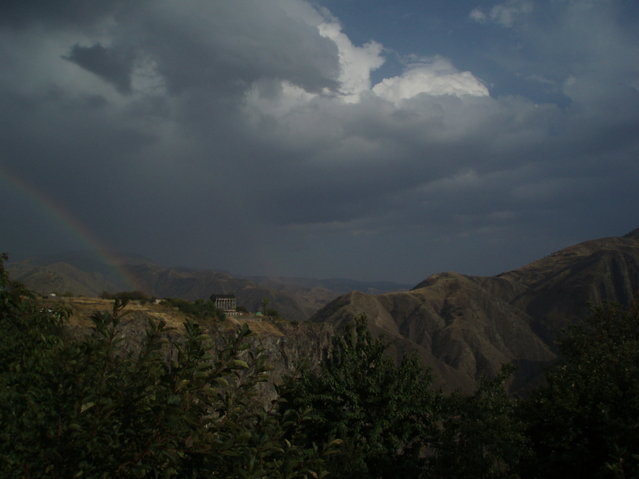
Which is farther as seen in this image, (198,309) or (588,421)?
(198,309)

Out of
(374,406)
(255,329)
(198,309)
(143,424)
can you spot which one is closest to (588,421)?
(374,406)

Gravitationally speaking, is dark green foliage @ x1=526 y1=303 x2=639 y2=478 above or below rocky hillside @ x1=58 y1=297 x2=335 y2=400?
above

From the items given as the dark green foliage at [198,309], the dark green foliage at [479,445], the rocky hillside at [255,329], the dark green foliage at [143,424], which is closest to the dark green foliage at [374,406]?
the dark green foliage at [479,445]

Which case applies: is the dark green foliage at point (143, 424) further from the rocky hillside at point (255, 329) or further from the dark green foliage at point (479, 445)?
the rocky hillside at point (255, 329)

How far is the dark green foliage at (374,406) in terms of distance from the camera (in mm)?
13734

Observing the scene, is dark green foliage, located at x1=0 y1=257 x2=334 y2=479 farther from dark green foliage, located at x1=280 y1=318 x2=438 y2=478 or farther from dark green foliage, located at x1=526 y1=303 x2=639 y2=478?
dark green foliage, located at x1=526 y1=303 x2=639 y2=478

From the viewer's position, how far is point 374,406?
14.7 meters

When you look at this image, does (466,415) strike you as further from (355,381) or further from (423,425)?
(355,381)

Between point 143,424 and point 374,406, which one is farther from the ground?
point 143,424

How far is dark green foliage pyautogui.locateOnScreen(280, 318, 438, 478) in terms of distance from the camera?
13734 mm

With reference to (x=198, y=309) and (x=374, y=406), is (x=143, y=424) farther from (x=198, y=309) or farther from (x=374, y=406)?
(x=198, y=309)

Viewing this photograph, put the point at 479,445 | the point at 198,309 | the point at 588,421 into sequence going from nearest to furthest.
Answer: the point at 479,445, the point at 588,421, the point at 198,309

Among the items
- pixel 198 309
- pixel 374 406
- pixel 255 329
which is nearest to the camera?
pixel 374 406

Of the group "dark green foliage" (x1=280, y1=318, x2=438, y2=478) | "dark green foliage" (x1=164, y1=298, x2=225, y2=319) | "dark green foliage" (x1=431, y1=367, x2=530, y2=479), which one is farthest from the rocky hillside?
"dark green foliage" (x1=431, y1=367, x2=530, y2=479)
